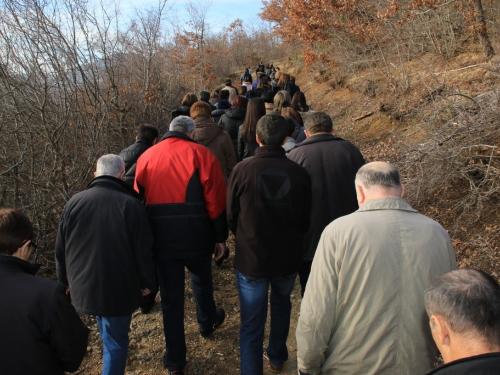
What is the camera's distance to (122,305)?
107 inches

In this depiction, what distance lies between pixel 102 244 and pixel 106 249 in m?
0.04

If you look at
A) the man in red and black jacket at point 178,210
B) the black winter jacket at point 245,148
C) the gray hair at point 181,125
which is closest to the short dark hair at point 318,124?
the man in red and black jacket at point 178,210

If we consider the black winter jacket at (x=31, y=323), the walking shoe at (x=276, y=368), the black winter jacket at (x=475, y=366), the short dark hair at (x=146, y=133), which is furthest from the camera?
the short dark hair at (x=146, y=133)

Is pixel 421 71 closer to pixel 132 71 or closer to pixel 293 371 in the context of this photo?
pixel 132 71

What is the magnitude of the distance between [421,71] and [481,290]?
10.2 metres

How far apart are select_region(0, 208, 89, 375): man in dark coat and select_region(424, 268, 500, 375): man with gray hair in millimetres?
1662

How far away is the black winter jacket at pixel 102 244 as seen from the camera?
2643mm

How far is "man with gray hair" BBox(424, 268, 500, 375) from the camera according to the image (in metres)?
1.25

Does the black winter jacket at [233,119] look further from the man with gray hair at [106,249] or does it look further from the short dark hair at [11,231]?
the short dark hair at [11,231]

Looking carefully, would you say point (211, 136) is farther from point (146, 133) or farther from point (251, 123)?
point (146, 133)

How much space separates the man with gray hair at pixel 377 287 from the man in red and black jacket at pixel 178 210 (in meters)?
1.35

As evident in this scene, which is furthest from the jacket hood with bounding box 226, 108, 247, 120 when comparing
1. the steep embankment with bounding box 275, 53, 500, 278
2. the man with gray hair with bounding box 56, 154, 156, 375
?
the man with gray hair with bounding box 56, 154, 156, 375

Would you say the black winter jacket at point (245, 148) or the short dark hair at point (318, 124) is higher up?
the short dark hair at point (318, 124)

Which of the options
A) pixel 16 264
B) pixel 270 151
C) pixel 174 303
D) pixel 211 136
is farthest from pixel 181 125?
pixel 16 264
